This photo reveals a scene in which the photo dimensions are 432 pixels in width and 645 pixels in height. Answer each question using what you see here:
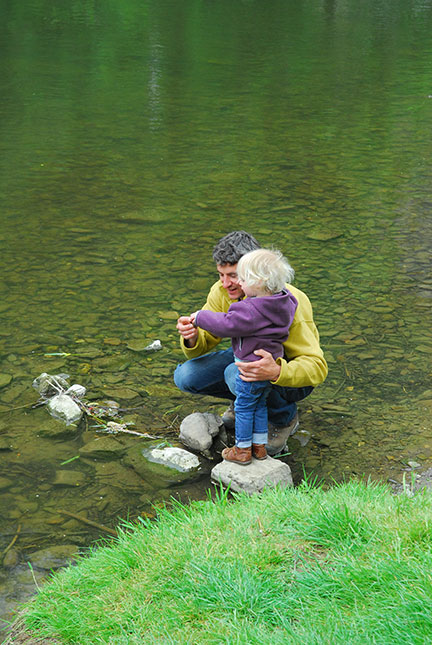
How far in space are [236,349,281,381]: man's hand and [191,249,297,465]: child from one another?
0.22 feet

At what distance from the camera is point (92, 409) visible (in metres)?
4.75

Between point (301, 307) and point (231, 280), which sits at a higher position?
point (231, 280)

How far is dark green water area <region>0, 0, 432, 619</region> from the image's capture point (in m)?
4.25

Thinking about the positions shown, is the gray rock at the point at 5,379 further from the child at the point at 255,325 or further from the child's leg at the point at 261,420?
the child's leg at the point at 261,420

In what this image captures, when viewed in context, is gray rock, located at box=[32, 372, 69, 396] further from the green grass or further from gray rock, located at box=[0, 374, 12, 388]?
the green grass

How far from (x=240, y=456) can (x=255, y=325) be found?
74cm

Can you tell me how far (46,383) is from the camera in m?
4.93

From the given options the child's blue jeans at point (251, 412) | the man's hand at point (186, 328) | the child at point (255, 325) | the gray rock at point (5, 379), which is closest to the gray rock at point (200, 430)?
the child at point (255, 325)

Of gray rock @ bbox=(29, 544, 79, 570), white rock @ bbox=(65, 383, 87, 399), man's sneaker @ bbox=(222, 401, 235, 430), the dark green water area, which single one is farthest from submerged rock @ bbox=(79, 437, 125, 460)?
gray rock @ bbox=(29, 544, 79, 570)

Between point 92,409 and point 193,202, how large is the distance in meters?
4.55

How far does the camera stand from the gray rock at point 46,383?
492cm

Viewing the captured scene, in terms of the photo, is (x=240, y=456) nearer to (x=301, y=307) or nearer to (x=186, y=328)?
(x=186, y=328)

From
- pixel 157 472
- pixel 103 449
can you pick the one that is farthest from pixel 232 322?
pixel 103 449

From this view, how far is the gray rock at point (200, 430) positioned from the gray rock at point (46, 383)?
978mm
